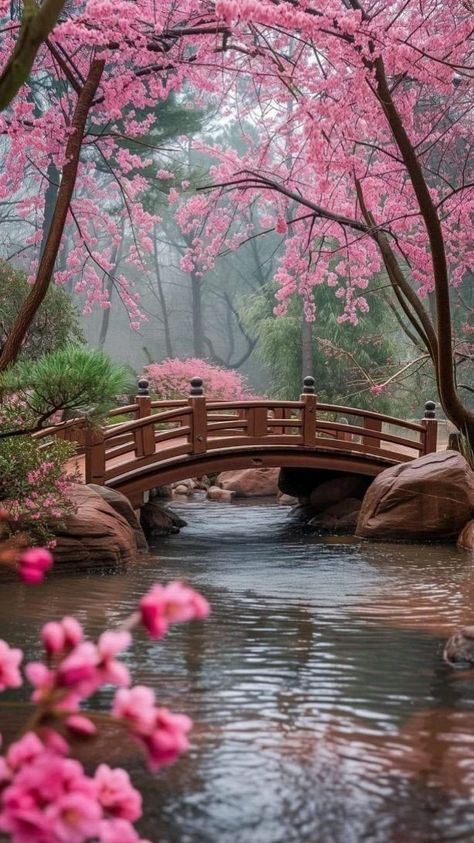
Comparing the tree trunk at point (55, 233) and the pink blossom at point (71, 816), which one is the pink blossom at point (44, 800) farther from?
the tree trunk at point (55, 233)

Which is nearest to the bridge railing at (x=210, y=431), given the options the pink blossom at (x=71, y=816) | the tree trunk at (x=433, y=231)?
the tree trunk at (x=433, y=231)

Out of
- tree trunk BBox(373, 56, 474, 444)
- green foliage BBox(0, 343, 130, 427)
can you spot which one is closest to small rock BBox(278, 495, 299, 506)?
tree trunk BBox(373, 56, 474, 444)

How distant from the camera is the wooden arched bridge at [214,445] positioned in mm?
11672

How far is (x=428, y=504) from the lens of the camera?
476 inches

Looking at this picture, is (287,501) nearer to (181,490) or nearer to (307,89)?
(181,490)

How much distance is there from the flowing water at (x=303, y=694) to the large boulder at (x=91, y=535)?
0.75ft

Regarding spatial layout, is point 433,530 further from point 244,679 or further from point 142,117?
point 142,117

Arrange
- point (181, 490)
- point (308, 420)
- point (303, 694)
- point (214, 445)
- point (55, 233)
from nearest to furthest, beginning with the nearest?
point (303, 694), point (55, 233), point (214, 445), point (308, 420), point (181, 490)

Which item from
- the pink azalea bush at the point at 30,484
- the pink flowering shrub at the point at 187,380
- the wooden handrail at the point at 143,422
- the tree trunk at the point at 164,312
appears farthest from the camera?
the tree trunk at the point at 164,312

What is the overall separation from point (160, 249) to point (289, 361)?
57.8 ft

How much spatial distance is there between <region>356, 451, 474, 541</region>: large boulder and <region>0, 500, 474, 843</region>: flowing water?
51.3 inches

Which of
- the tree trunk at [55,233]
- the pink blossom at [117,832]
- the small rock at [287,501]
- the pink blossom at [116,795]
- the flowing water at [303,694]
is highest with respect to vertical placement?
the tree trunk at [55,233]

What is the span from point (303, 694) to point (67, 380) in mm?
2484

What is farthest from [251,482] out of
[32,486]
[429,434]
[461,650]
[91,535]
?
[461,650]
